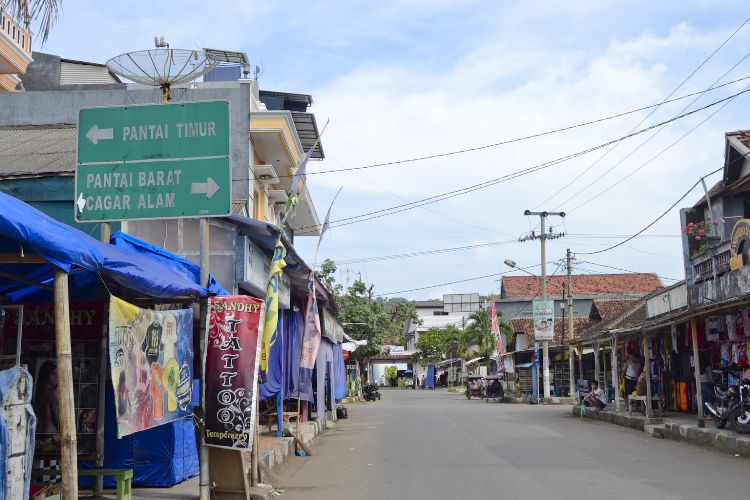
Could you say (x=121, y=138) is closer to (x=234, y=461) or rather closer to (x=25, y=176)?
(x=234, y=461)

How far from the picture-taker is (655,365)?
25.5 m

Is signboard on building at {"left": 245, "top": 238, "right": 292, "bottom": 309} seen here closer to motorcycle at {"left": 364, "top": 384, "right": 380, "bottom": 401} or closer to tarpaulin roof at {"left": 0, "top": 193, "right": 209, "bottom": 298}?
tarpaulin roof at {"left": 0, "top": 193, "right": 209, "bottom": 298}

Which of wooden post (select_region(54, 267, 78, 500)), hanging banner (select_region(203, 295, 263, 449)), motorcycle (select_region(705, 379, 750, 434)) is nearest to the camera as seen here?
wooden post (select_region(54, 267, 78, 500))

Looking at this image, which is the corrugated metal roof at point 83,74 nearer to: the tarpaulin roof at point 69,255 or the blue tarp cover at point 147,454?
the blue tarp cover at point 147,454

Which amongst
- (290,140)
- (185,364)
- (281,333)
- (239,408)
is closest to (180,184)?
(185,364)

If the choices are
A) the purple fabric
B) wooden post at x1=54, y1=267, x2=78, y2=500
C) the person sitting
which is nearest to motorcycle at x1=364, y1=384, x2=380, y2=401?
the purple fabric

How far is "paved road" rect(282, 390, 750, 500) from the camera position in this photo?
34.3 ft

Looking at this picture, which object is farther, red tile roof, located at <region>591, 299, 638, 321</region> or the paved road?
red tile roof, located at <region>591, 299, 638, 321</region>

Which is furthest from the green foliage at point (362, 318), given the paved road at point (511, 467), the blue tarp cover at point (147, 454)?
the blue tarp cover at point (147, 454)

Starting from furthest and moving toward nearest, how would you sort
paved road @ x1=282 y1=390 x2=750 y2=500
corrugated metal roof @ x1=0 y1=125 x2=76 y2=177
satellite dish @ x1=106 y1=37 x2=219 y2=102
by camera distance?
corrugated metal roof @ x1=0 y1=125 x2=76 y2=177
paved road @ x1=282 y1=390 x2=750 y2=500
satellite dish @ x1=106 y1=37 x2=219 y2=102

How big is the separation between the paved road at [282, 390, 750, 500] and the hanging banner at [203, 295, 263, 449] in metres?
2.23

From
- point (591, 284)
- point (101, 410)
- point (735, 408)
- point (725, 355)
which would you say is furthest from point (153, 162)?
point (591, 284)

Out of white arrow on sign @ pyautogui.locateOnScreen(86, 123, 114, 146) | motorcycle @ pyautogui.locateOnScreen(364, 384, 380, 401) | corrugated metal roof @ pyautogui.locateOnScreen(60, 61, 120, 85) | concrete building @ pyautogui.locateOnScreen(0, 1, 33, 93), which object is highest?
corrugated metal roof @ pyautogui.locateOnScreen(60, 61, 120, 85)

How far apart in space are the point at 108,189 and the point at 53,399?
280 centimetres
